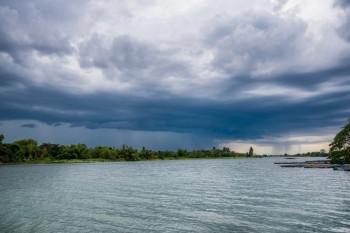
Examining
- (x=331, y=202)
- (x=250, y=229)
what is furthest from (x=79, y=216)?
(x=331, y=202)

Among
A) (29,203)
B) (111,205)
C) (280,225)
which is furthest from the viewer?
(29,203)

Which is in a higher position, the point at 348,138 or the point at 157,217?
the point at 348,138

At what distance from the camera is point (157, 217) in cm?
3572

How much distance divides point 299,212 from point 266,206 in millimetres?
5359

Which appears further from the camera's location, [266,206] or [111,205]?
[111,205]

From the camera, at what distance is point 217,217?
115 ft

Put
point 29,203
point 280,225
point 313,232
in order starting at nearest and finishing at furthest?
point 313,232 → point 280,225 → point 29,203

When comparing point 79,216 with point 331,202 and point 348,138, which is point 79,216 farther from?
point 348,138

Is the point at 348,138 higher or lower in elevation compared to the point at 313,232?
higher

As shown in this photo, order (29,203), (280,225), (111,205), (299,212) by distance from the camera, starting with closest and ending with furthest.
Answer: (280,225)
(299,212)
(111,205)
(29,203)

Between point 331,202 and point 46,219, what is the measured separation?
142ft

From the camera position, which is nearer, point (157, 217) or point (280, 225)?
point (280, 225)

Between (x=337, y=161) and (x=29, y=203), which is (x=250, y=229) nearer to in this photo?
(x=29, y=203)

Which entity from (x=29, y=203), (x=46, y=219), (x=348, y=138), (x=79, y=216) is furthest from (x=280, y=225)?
(x=348, y=138)
